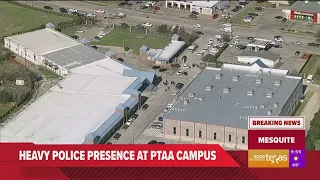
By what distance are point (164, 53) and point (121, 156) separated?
3548 cm

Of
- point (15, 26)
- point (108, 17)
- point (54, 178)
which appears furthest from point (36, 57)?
point (54, 178)

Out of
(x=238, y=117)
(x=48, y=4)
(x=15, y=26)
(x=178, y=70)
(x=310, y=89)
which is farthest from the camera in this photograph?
(x=48, y=4)

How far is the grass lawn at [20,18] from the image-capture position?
67.7m

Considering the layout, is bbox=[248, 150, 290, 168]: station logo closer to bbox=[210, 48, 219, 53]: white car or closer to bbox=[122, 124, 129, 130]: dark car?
bbox=[122, 124, 129, 130]: dark car

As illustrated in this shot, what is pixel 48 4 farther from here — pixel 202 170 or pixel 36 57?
pixel 202 170

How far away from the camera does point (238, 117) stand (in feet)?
145

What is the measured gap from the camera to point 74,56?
58.3m

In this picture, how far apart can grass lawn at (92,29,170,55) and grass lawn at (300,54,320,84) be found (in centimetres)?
1345

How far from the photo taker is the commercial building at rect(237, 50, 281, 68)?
5728 centimetres

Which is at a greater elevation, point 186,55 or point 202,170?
point 202,170

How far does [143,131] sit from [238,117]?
21.9 ft

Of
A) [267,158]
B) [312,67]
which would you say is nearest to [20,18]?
[312,67]

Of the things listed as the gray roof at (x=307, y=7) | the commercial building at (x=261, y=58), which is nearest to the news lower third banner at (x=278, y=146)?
the commercial building at (x=261, y=58)

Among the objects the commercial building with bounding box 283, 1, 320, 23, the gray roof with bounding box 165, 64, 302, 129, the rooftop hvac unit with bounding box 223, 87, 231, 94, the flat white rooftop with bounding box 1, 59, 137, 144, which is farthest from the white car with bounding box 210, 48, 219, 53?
the rooftop hvac unit with bounding box 223, 87, 231, 94
